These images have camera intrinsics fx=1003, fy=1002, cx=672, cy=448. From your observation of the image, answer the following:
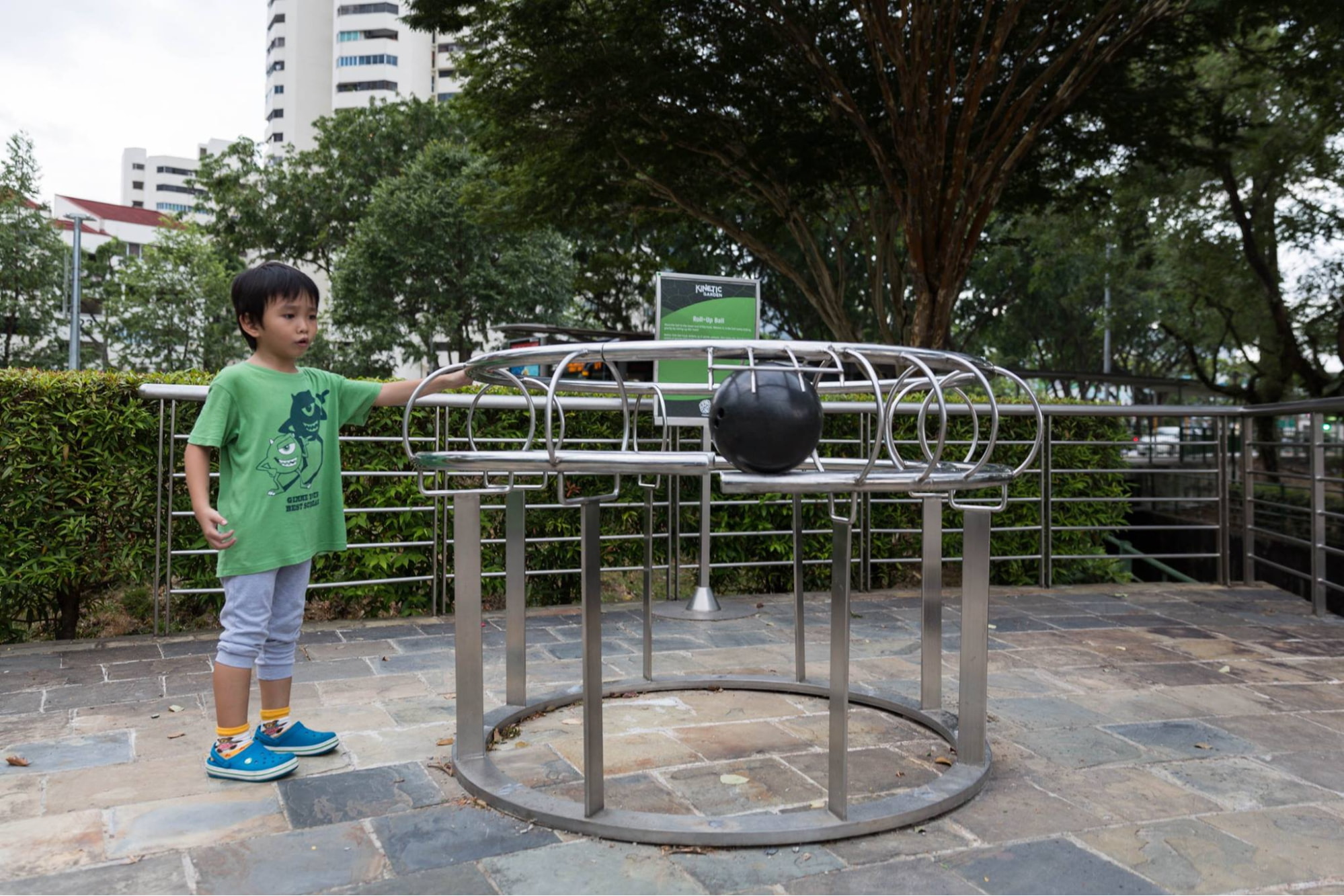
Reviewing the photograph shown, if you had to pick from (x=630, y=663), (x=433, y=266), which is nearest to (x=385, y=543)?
(x=630, y=663)

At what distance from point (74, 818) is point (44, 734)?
1.01 m

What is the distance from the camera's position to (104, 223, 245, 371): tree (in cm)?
3047

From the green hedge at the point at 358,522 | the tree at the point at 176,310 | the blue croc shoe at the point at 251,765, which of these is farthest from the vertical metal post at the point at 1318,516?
the tree at the point at 176,310

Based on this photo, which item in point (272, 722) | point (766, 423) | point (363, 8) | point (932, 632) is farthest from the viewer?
point (363, 8)

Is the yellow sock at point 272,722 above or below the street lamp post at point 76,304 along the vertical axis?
below

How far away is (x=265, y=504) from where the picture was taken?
126 inches

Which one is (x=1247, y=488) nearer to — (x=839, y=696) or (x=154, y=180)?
(x=839, y=696)

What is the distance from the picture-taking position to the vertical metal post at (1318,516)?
247 inches

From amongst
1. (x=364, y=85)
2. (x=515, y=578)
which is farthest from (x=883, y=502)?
(x=364, y=85)

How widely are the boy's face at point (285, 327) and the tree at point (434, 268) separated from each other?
2185 centimetres

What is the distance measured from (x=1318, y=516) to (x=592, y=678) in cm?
569

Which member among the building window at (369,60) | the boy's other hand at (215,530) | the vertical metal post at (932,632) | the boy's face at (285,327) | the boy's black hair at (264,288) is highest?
the building window at (369,60)

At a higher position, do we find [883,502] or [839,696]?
[883,502]

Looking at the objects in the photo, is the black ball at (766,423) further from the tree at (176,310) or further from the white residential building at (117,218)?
the white residential building at (117,218)
